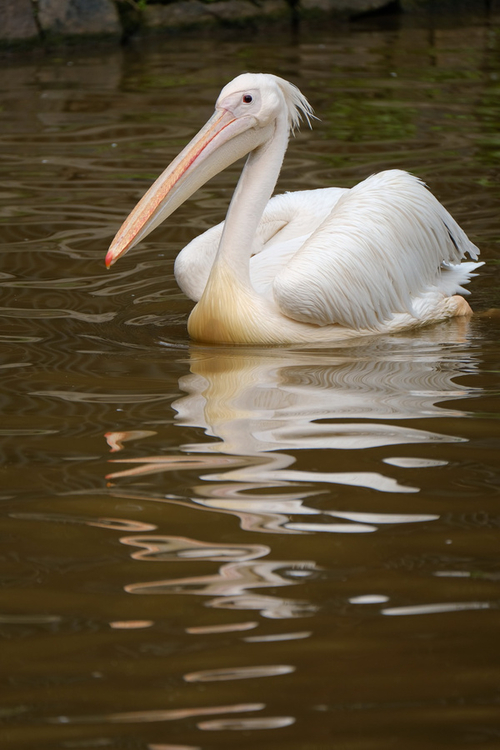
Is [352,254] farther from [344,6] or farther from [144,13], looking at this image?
[344,6]

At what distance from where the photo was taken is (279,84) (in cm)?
396

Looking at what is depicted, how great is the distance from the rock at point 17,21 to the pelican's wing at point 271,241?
293 inches

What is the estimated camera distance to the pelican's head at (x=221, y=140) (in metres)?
3.79

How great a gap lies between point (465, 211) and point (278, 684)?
14.1ft

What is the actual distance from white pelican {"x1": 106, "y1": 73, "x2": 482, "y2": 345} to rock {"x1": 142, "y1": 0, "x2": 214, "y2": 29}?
8.59 metres

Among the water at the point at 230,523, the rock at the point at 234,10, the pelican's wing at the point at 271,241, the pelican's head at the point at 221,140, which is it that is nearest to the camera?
the water at the point at 230,523

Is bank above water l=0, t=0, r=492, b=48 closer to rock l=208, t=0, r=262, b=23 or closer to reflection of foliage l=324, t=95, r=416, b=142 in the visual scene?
rock l=208, t=0, r=262, b=23

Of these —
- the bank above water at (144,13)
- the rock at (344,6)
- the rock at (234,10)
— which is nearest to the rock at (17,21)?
the bank above water at (144,13)

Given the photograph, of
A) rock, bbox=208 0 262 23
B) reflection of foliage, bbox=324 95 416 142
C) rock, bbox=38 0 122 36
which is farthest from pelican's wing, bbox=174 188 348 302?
rock, bbox=208 0 262 23

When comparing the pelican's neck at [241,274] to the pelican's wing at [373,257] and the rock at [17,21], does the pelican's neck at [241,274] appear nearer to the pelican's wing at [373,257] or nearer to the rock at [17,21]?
the pelican's wing at [373,257]

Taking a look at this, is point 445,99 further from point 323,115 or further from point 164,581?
point 164,581

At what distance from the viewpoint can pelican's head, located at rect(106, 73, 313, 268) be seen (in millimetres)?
3795

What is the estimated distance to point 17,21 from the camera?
11.1 meters

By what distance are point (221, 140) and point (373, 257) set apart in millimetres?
738
